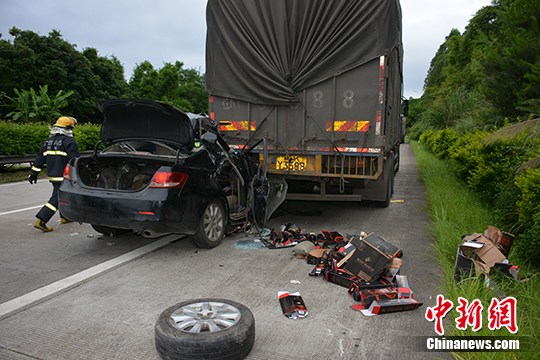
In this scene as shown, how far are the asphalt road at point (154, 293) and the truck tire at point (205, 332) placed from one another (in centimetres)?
20

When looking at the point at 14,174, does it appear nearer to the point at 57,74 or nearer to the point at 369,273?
the point at 369,273

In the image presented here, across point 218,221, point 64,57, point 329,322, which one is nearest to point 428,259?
point 329,322

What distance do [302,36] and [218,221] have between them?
3210mm

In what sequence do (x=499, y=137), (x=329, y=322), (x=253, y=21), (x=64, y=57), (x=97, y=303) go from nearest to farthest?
1. (x=329, y=322)
2. (x=97, y=303)
3. (x=499, y=137)
4. (x=253, y=21)
5. (x=64, y=57)

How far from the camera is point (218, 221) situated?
18.2 ft

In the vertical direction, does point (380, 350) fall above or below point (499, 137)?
below

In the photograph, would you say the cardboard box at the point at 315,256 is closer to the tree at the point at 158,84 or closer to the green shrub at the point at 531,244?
the green shrub at the point at 531,244

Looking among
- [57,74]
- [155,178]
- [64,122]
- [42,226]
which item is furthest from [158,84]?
[155,178]

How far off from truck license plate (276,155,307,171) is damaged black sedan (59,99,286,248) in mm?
812

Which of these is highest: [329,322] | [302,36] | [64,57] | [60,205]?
[64,57]

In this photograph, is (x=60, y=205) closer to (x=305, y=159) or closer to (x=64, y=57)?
(x=305, y=159)

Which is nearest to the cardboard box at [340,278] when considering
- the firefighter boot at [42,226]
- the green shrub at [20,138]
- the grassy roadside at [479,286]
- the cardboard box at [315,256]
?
the cardboard box at [315,256]

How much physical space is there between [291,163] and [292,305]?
3390 millimetres

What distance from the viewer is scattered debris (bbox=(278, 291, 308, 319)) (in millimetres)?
3541
